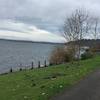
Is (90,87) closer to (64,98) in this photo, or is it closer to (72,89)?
(72,89)

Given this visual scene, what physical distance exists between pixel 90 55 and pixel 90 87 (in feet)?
124

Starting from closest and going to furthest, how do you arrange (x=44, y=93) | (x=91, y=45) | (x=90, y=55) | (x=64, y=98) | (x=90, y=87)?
(x=64, y=98) → (x=44, y=93) → (x=90, y=87) → (x=90, y=55) → (x=91, y=45)

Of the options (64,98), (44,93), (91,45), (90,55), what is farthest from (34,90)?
(91,45)

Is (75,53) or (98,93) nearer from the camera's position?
(98,93)

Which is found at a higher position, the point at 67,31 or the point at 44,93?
the point at 67,31

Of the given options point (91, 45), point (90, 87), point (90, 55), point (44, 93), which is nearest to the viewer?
point (44, 93)

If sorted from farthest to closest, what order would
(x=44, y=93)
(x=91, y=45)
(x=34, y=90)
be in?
1. (x=91, y=45)
2. (x=34, y=90)
3. (x=44, y=93)

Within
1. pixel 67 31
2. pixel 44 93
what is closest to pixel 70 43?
pixel 67 31

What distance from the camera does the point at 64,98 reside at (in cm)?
1469

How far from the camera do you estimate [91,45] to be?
7119cm

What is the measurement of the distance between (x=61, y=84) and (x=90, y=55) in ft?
122

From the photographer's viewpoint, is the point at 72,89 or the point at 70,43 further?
the point at 70,43

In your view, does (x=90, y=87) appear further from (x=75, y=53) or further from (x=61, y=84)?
(x=75, y=53)

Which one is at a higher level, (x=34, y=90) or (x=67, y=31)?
(x=67, y=31)
